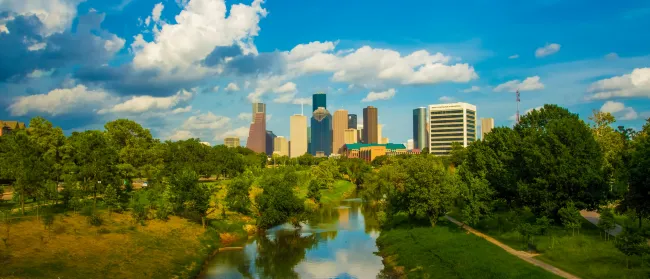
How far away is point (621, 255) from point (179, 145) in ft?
357

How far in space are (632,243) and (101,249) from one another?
51.9 meters

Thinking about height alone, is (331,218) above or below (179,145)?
below

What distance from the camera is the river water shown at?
53278 millimetres

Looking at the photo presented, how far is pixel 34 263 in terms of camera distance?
4275 cm

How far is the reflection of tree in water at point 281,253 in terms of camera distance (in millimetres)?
53781

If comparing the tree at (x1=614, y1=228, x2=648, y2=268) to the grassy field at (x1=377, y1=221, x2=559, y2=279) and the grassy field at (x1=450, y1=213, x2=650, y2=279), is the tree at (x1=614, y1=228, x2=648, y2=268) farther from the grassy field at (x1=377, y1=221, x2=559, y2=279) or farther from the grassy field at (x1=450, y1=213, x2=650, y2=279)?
the grassy field at (x1=377, y1=221, x2=559, y2=279)

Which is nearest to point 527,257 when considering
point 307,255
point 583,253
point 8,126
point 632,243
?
point 583,253

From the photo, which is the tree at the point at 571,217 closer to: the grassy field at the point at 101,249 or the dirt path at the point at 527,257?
the dirt path at the point at 527,257

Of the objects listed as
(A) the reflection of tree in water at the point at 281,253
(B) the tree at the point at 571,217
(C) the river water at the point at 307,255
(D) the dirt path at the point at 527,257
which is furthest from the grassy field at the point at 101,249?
(B) the tree at the point at 571,217

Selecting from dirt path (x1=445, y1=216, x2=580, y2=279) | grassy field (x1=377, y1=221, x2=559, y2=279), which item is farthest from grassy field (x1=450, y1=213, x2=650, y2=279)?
grassy field (x1=377, y1=221, x2=559, y2=279)

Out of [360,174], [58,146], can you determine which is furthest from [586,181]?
[360,174]

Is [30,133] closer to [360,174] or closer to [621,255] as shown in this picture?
[621,255]

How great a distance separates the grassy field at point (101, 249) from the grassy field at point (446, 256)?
2479 cm

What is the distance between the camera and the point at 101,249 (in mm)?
51156
